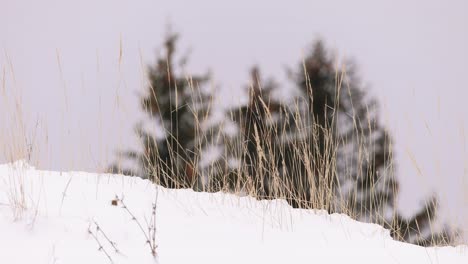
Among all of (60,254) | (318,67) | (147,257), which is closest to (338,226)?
(147,257)

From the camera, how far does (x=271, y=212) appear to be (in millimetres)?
2764

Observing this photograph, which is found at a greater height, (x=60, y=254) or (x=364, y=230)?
(x=60, y=254)

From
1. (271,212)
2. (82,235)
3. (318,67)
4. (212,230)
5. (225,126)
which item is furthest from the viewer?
(318,67)

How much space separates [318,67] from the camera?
1027 centimetres

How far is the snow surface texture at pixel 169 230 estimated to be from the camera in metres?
1.96

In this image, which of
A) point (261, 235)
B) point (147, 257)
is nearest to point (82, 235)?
point (147, 257)

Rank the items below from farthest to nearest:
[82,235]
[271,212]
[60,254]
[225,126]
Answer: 1. [225,126]
2. [271,212]
3. [82,235]
4. [60,254]

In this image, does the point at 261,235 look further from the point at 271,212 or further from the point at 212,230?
the point at 271,212

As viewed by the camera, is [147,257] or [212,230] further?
[212,230]

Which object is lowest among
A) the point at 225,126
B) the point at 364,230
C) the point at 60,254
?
the point at 364,230

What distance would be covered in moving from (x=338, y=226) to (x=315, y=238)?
357 mm

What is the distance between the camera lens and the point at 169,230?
7.41 feet

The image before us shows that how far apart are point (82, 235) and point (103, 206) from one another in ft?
1.23

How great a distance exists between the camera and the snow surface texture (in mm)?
1962
